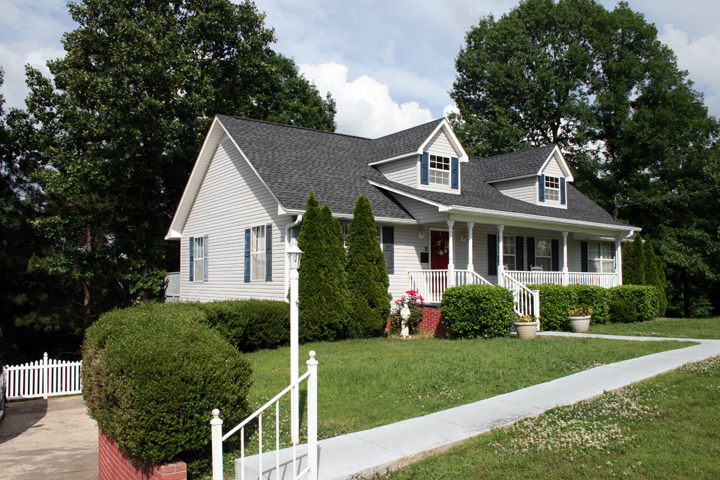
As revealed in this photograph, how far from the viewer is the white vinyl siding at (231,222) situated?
1552cm

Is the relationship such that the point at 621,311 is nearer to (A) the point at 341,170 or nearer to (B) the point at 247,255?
(A) the point at 341,170

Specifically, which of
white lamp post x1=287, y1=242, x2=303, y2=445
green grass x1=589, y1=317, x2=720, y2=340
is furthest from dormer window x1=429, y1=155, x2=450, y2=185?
white lamp post x1=287, y1=242, x2=303, y2=445

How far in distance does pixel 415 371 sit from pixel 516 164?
1507 cm

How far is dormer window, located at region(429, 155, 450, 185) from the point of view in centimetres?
1816

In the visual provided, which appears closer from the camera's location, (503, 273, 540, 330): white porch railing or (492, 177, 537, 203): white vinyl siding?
(503, 273, 540, 330): white porch railing

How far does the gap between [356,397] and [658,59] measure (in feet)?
113

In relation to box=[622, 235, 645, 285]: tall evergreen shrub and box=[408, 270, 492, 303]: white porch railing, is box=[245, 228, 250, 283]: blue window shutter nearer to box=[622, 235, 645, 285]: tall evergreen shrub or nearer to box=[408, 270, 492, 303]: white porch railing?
box=[408, 270, 492, 303]: white porch railing

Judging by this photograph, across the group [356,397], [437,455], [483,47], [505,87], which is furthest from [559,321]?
[483,47]

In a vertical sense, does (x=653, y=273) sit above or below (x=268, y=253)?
below

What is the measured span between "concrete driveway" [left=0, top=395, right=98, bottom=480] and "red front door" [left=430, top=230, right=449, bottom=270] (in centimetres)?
1048

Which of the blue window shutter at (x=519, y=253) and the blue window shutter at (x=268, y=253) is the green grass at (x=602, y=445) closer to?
the blue window shutter at (x=268, y=253)

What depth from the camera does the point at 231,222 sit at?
17938mm

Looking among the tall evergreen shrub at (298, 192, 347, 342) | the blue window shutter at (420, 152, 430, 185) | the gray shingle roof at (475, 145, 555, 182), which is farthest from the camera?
the gray shingle roof at (475, 145, 555, 182)

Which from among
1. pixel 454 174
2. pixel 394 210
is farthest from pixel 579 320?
pixel 454 174
